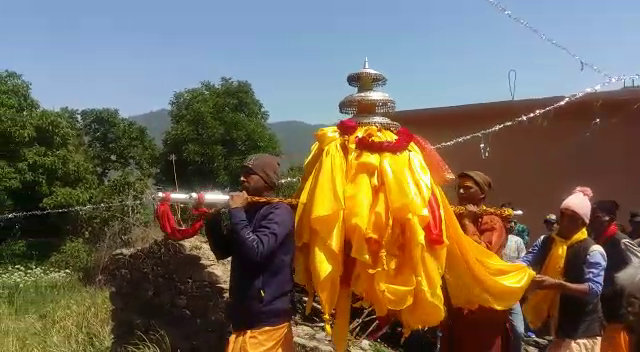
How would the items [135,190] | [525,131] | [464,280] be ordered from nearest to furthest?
[464,280] → [525,131] → [135,190]

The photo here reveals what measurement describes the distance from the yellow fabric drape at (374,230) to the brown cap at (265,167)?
0.18 metres

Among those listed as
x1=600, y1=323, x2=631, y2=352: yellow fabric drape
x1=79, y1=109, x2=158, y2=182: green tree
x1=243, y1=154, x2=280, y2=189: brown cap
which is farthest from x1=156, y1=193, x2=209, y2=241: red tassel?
x1=79, y1=109, x2=158, y2=182: green tree

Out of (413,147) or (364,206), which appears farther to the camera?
(413,147)

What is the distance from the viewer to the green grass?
6640 mm

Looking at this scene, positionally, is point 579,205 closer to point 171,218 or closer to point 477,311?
point 477,311

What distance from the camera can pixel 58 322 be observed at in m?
7.29

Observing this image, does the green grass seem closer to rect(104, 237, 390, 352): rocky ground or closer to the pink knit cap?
rect(104, 237, 390, 352): rocky ground

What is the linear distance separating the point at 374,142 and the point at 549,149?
6.42m

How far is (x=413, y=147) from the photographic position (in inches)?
134

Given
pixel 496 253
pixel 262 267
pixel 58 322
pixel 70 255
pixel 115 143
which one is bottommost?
pixel 70 255

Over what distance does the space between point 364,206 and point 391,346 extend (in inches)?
136

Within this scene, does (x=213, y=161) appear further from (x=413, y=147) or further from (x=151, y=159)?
(x=413, y=147)

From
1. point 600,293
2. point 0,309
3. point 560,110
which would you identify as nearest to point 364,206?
point 600,293

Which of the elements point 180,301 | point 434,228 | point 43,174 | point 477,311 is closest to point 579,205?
point 477,311
